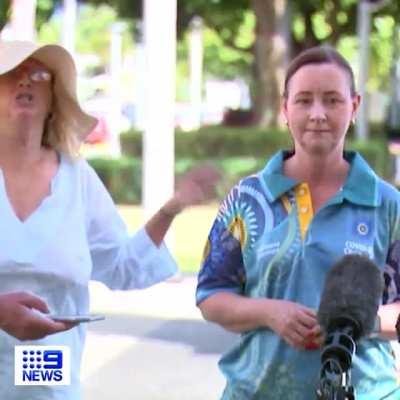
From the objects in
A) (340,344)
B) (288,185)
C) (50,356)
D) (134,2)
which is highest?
(134,2)

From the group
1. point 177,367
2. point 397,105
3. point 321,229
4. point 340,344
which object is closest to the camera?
point 340,344

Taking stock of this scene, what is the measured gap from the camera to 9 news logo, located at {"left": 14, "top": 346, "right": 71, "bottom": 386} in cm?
306

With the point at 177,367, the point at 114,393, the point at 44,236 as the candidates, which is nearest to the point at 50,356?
the point at 44,236

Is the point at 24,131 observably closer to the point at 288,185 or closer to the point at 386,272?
the point at 288,185

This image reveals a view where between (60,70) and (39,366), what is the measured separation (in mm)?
821

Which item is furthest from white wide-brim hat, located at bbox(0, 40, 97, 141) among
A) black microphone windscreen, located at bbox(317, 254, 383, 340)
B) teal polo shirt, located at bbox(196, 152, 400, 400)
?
black microphone windscreen, located at bbox(317, 254, 383, 340)

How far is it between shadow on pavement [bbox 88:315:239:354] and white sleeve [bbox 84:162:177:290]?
222 inches

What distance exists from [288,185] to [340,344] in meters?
0.85

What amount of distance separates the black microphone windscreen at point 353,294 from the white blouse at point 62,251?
3.46 ft

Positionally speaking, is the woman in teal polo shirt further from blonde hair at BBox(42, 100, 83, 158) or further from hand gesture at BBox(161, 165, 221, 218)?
blonde hair at BBox(42, 100, 83, 158)

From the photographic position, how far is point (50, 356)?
122 inches

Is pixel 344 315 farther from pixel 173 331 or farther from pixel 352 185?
pixel 173 331

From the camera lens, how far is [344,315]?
2064mm

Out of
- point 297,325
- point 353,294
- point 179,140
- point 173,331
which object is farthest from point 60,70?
point 179,140
